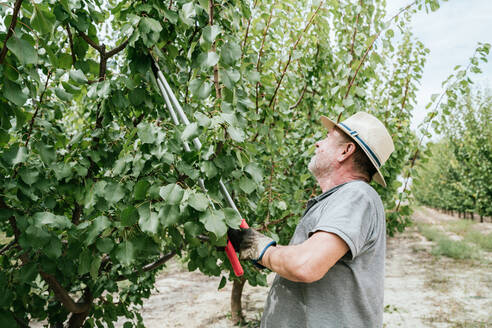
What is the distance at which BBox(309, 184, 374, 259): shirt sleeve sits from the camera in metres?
1.32

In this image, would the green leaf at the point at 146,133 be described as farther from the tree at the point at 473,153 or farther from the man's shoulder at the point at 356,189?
the tree at the point at 473,153

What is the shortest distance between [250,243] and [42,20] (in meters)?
1.13

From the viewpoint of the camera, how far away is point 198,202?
118 centimetres

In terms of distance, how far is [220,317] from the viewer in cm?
617

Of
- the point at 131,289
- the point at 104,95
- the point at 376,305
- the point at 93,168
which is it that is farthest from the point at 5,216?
the point at 131,289

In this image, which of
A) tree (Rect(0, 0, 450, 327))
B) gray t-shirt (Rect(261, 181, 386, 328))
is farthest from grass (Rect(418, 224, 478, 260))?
gray t-shirt (Rect(261, 181, 386, 328))

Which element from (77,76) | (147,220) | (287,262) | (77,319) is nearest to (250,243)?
(287,262)

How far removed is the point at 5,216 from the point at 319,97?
2.84 meters

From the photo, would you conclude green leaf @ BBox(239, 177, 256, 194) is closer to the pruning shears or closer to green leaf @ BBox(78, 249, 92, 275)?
the pruning shears

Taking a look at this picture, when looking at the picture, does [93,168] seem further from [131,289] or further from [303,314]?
[131,289]

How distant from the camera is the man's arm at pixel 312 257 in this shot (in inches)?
50.4

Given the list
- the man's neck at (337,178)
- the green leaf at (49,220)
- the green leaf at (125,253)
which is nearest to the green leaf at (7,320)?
the green leaf at (49,220)

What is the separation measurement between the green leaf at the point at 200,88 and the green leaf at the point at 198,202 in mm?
426

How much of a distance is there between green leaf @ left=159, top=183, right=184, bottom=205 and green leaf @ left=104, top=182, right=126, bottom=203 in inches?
16.0
